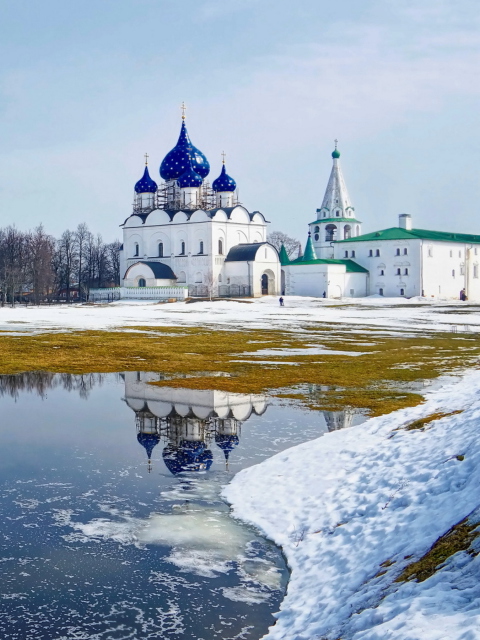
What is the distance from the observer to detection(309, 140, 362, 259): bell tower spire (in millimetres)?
73688

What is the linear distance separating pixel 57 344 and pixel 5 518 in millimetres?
15471

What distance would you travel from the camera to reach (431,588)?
4.46m

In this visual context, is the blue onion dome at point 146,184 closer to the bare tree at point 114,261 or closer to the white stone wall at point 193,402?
the bare tree at point 114,261

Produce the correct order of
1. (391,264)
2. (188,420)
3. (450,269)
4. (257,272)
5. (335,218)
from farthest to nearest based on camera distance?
(335,218) < (450,269) < (391,264) < (257,272) < (188,420)

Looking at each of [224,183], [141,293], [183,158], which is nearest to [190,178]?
[183,158]

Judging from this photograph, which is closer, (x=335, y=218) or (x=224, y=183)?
(x=224, y=183)

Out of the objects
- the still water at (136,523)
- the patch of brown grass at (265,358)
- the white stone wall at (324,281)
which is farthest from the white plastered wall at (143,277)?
the still water at (136,523)

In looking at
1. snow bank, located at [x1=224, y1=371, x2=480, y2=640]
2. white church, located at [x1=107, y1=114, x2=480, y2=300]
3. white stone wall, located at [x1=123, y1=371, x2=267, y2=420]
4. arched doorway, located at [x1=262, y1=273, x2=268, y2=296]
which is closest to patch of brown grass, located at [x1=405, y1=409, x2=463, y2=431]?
snow bank, located at [x1=224, y1=371, x2=480, y2=640]

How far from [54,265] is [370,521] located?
76817 millimetres

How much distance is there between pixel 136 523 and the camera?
267 inches

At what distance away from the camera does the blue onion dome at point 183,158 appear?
217 feet

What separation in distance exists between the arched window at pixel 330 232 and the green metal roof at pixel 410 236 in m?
4.25

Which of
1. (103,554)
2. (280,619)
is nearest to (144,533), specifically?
(103,554)

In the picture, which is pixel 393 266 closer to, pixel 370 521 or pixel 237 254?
pixel 237 254
